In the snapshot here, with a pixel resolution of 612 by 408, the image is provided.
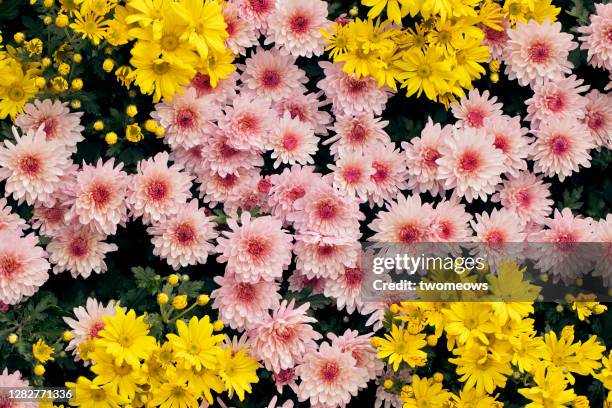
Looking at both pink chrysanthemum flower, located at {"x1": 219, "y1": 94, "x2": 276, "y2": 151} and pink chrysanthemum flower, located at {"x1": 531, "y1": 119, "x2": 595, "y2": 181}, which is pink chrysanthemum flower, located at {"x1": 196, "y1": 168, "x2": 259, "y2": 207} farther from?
pink chrysanthemum flower, located at {"x1": 531, "y1": 119, "x2": 595, "y2": 181}

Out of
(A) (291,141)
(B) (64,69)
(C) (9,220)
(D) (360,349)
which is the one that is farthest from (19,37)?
(D) (360,349)

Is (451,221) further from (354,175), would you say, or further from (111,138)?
(111,138)

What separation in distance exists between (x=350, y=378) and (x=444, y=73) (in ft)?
3.62

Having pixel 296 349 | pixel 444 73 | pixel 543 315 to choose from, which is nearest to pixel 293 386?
pixel 296 349

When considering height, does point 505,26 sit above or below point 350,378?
above

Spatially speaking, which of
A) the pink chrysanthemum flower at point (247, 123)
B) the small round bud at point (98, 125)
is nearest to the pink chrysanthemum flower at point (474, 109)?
the pink chrysanthemum flower at point (247, 123)

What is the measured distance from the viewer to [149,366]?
2576mm

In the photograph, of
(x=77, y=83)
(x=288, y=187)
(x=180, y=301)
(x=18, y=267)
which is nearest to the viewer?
(x=180, y=301)

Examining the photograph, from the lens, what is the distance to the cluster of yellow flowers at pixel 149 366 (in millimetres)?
Result: 2523

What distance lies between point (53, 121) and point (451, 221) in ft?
4.57

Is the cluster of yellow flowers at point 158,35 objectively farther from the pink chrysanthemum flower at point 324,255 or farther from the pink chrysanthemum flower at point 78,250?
the pink chrysanthemum flower at point 324,255

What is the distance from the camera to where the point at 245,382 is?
105 inches

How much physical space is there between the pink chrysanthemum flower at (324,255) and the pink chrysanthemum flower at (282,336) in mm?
138

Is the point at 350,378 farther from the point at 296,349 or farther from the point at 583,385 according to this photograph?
the point at 583,385
